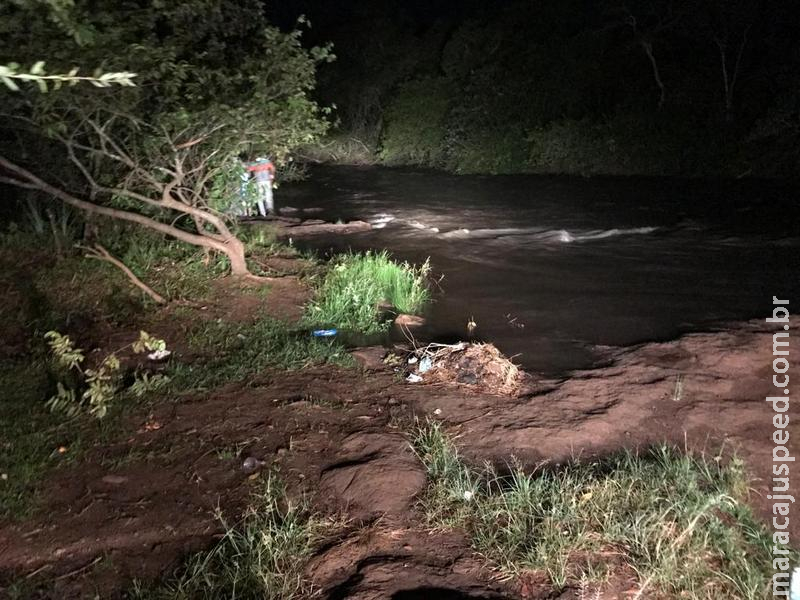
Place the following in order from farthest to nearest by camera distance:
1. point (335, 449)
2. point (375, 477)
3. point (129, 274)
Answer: point (129, 274)
point (335, 449)
point (375, 477)

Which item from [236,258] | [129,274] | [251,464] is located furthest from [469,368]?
[129,274]

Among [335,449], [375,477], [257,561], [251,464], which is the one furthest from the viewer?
[335,449]

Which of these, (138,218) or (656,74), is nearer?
(138,218)

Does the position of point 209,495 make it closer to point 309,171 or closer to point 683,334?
point 683,334

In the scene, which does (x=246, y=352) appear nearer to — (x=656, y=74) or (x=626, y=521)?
(x=626, y=521)

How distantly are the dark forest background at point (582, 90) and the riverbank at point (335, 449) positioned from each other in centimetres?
1355

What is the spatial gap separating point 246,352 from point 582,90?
68.3ft

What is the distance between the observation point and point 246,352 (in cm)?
654

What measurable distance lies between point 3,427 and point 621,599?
4634 millimetres

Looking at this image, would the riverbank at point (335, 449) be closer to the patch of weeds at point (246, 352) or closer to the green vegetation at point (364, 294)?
the patch of weeds at point (246, 352)

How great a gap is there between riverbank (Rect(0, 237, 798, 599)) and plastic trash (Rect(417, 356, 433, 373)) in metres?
0.19

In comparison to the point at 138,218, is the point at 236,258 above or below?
below

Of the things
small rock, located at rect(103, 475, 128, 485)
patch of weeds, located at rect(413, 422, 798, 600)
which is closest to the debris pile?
patch of weeds, located at rect(413, 422, 798, 600)

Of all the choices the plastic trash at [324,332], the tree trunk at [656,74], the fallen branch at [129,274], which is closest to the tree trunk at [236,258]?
the fallen branch at [129,274]
